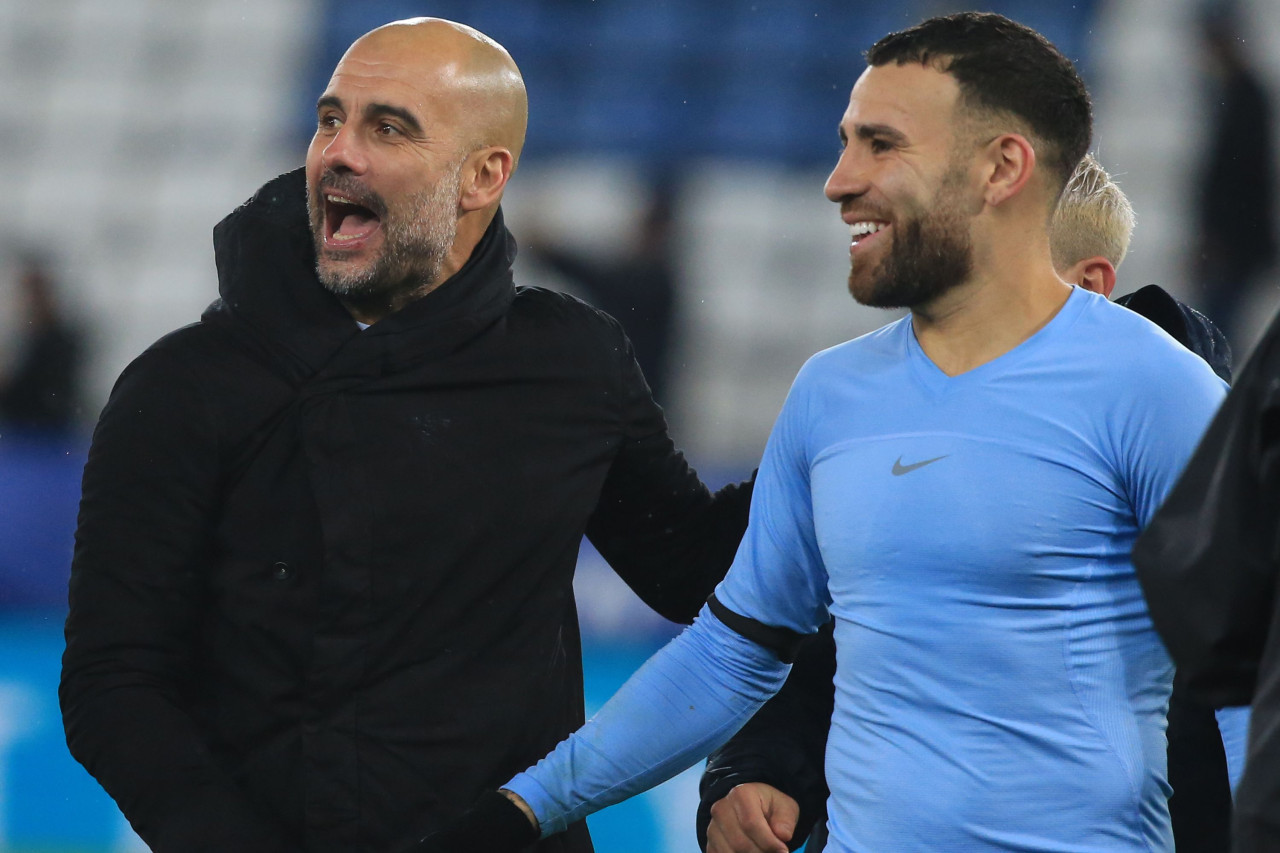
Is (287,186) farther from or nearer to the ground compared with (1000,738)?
farther from the ground

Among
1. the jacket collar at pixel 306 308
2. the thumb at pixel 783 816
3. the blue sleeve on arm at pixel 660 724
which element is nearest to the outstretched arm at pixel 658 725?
the blue sleeve on arm at pixel 660 724

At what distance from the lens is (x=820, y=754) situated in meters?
2.19

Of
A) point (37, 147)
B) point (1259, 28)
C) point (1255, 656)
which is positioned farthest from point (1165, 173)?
point (1255, 656)

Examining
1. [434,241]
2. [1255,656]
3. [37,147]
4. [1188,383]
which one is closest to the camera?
[1255,656]

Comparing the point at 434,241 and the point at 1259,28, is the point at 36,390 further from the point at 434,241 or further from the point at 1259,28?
the point at 1259,28

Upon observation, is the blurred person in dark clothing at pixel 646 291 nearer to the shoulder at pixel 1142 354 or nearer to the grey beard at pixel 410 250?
the grey beard at pixel 410 250

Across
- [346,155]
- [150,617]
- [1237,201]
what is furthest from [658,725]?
[1237,201]

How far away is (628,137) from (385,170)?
7.63 metres

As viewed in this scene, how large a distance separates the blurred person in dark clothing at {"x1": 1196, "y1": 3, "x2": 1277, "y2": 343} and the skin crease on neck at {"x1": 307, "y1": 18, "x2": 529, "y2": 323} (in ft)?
21.2

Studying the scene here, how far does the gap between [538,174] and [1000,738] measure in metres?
8.05

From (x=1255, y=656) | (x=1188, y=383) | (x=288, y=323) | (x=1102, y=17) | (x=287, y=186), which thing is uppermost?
(x=1102, y=17)

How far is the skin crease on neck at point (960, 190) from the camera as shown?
1.86 metres

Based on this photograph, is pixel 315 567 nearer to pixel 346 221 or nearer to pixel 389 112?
pixel 346 221

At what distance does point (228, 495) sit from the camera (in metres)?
2.06
